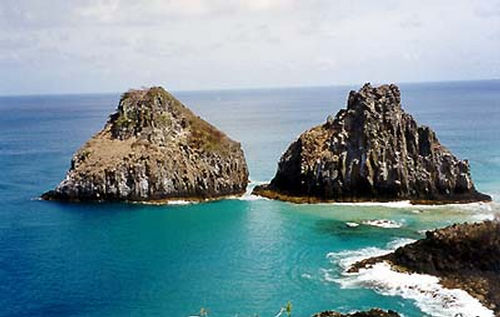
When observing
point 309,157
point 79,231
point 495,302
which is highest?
point 309,157

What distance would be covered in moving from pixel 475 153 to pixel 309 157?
2266 inches

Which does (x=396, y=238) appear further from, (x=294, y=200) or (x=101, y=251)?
(x=101, y=251)

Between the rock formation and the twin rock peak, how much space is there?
30.9 meters

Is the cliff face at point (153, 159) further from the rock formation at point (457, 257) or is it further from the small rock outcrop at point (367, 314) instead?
the small rock outcrop at point (367, 314)

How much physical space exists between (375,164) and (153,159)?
36.8 metres

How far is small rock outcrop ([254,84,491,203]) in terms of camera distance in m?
99.9

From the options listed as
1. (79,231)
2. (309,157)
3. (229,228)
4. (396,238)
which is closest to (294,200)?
(309,157)

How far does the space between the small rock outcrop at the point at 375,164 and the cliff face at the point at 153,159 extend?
9.75m

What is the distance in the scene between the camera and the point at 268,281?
64.1 meters

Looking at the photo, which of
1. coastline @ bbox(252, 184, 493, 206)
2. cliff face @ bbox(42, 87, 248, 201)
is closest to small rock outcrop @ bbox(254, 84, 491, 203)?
coastline @ bbox(252, 184, 493, 206)

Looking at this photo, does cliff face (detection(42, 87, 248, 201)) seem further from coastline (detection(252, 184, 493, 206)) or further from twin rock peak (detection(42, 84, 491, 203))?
coastline (detection(252, 184, 493, 206))

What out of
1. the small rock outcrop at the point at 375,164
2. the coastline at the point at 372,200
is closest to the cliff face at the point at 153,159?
the coastline at the point at 372,200

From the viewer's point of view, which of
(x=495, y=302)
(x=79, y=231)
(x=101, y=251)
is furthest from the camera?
(x=79, y=231)

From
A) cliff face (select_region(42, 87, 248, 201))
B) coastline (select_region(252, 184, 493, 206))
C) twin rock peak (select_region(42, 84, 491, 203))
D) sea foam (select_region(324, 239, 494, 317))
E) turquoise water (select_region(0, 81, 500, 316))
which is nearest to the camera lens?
sea foam (select_region(324, 239, 494, 317))
